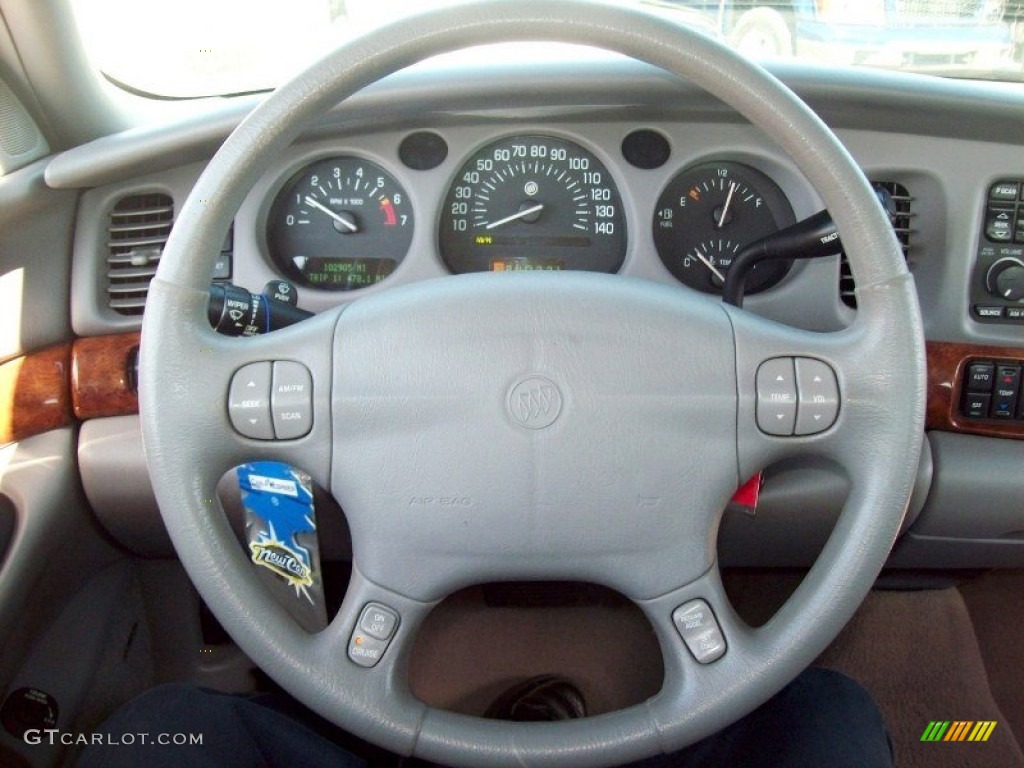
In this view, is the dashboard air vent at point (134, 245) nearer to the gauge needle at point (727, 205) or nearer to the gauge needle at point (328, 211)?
the gauge needle at point (328, 211)

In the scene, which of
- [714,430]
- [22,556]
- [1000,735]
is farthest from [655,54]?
[1000,735]

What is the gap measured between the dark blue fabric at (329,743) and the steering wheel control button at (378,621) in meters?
0.25

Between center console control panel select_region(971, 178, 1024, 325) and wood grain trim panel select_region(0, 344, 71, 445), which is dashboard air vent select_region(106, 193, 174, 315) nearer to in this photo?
wood grain trim panel select_region(0, 344, 71, 445)

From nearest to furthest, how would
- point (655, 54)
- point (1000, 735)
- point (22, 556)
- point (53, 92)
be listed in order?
point (655, 54) < point (22, 556) < point (53, 92) < point (1000, 735)

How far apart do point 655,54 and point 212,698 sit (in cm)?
92

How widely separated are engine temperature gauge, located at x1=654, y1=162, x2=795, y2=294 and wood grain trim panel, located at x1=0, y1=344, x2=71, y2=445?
94cm

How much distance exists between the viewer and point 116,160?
1.34 meters

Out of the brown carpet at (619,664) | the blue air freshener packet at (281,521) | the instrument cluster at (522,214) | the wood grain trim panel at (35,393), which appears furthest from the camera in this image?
the brown carpet at (619,664)

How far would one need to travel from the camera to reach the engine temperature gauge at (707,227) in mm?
1414


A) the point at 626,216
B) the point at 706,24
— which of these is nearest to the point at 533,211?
the point at 626,216

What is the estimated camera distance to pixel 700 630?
936 millimetres

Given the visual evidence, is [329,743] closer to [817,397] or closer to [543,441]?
[543,441]

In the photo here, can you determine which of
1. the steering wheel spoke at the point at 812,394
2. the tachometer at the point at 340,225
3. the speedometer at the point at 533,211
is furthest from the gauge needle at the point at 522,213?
the steering wheel spoke at the point at 812,394

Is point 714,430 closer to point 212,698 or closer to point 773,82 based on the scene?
point 773,82
